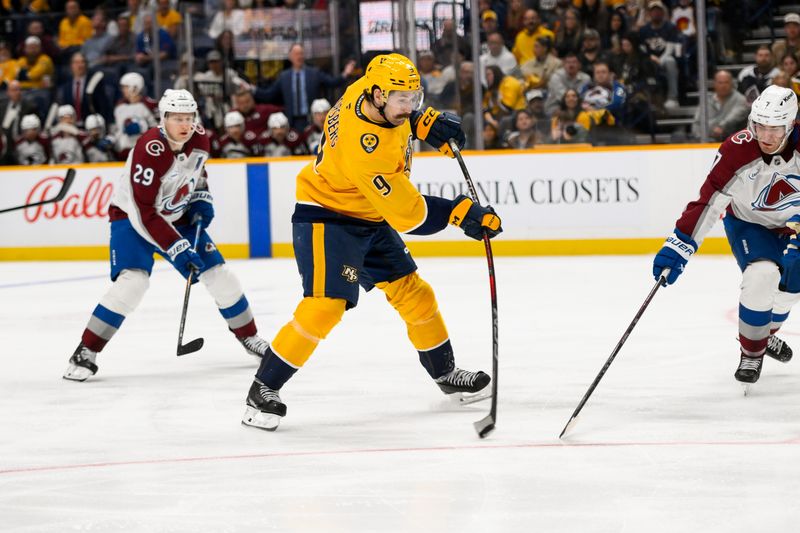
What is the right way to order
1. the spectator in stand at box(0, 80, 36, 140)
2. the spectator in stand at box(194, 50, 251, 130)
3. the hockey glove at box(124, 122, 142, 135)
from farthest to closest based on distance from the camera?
the spectator in stand at box(0, 80, 36, 140) → the spectator in stand at box(194, 50, 251, 130) → the hockey glove at box(124, 122, 142, 135)

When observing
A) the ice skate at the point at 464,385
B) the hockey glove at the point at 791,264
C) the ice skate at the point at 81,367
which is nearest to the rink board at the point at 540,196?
the hockey glove at the point at 791,264

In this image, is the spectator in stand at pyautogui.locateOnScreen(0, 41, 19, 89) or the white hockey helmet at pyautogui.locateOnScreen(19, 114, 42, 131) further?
the spectator in stand at pyautogui.locateOnScreen(0, 41, 19, 89)

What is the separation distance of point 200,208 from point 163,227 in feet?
1.18

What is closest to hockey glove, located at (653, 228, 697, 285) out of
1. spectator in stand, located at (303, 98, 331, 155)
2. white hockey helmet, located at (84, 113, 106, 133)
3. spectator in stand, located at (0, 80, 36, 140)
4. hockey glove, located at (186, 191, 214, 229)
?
hockey glove, located at (186, 191, 214, 229)

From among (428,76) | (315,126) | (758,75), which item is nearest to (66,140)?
(315,126)

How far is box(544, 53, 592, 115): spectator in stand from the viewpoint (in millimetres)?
9648

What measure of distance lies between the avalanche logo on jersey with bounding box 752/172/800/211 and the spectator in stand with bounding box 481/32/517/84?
18.7 feet

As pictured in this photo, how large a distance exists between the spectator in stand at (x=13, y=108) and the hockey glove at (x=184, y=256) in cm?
704

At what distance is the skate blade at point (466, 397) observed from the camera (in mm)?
4246

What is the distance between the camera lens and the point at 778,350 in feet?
15.5

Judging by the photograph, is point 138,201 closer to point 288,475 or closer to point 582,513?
point 288,475

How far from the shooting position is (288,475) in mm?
3342

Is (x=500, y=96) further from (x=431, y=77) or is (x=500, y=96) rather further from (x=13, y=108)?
(x=13, y=108)

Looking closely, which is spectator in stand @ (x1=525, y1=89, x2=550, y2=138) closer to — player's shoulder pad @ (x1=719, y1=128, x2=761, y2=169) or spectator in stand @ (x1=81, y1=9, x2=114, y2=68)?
spectator in stand @ (x1=81, y1=9, x2=114, y2=68)
